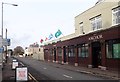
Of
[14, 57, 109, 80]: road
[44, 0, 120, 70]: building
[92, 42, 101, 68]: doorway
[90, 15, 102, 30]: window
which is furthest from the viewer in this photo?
[90, 15, 102, 30]: window

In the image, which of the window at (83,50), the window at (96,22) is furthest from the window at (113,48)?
the window at (83,50)

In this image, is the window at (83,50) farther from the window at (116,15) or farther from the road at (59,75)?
the window at (116,15)

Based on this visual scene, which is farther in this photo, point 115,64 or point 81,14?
point 81,14

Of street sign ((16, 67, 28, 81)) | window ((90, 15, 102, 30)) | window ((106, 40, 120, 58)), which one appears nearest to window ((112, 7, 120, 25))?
window ((106, 40, 120, 58))

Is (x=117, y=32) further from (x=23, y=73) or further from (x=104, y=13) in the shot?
(x=23, y=73)

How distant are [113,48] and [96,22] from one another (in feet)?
28.3

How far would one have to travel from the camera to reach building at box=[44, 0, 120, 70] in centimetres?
3603

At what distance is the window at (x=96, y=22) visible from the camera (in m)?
42.8

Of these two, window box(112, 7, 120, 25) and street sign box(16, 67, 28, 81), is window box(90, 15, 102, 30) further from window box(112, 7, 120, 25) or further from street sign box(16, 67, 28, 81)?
street sign box(16, 67, 28, 81)

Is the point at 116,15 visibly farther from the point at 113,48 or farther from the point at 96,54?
the point at 96,54

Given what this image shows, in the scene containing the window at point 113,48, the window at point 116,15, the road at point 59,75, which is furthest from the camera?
the window at point 116,15

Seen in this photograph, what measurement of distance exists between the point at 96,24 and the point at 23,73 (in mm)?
27855

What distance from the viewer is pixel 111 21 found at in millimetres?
38500

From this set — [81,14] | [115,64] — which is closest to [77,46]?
[81,14]
